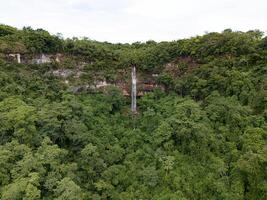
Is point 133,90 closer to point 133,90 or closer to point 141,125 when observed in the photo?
point 133,90

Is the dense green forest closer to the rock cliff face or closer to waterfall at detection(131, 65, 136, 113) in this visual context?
the rock cliff face

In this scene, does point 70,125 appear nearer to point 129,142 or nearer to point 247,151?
point 129,142

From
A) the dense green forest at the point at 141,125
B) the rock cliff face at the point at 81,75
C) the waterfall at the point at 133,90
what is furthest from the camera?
the waterfall at the point at 133,90

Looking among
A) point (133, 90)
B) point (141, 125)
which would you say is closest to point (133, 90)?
point (133, 90)

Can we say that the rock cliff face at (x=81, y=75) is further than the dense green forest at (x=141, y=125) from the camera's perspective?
Yes

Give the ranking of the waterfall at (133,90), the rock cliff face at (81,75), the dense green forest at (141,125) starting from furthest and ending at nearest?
1. the waterfall at (133,90)
2. the rock cliff face at (81,75)
3. the dense green forest at (141,125)

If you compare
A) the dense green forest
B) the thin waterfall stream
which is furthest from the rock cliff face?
the thin waterfall stream

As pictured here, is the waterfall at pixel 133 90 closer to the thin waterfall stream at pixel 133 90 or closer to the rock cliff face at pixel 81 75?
the thin waterfall stream at pixel 133 90

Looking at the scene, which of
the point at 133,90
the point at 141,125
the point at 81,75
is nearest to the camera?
the point at 141,125

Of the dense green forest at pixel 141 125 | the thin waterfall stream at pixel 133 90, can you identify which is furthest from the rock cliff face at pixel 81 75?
the thin waterfall stream at pixel 133 90
